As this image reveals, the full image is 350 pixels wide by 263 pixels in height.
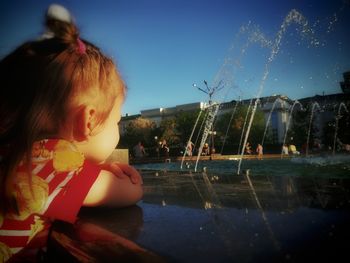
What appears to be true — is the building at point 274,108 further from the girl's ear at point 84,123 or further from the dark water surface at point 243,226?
the girl's ear at point 84,123

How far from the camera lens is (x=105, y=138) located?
181 centimetres

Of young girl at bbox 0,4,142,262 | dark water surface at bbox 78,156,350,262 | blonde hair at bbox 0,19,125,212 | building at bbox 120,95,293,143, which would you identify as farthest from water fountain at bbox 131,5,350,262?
building at bbox 120,95,293,143

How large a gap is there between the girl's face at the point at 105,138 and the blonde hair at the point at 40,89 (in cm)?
19

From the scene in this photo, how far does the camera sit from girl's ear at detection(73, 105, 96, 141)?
1562 millimetres

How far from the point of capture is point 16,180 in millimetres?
1295

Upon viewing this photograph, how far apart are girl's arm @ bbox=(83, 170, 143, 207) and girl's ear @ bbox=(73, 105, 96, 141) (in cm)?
25

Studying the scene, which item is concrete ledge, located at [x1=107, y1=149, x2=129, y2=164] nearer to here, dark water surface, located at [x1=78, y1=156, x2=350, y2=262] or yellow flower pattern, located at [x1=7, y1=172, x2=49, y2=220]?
dark water surface, located at [x1=78, y1=156, x2=350, y2=262]

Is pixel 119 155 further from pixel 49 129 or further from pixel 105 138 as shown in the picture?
pixel 49 129

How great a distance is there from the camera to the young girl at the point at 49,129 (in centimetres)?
129

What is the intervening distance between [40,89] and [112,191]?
0.71 metres

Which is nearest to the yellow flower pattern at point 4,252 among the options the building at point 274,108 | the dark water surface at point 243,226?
the dark water surface at point 243,226

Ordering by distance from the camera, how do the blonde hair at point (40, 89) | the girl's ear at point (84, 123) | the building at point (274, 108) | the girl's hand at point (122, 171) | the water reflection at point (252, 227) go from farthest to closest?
1. the building at point (274, 108)
2. the girl's hand at point (122, 171)
3. the girl's ear at point (84, 123)
4. the blonde hair at point (40, 89)
5. the water reflection at point (252, 227)

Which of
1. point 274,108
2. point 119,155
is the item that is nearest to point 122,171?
point 119,155

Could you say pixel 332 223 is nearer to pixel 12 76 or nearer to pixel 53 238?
pixel 53 238
